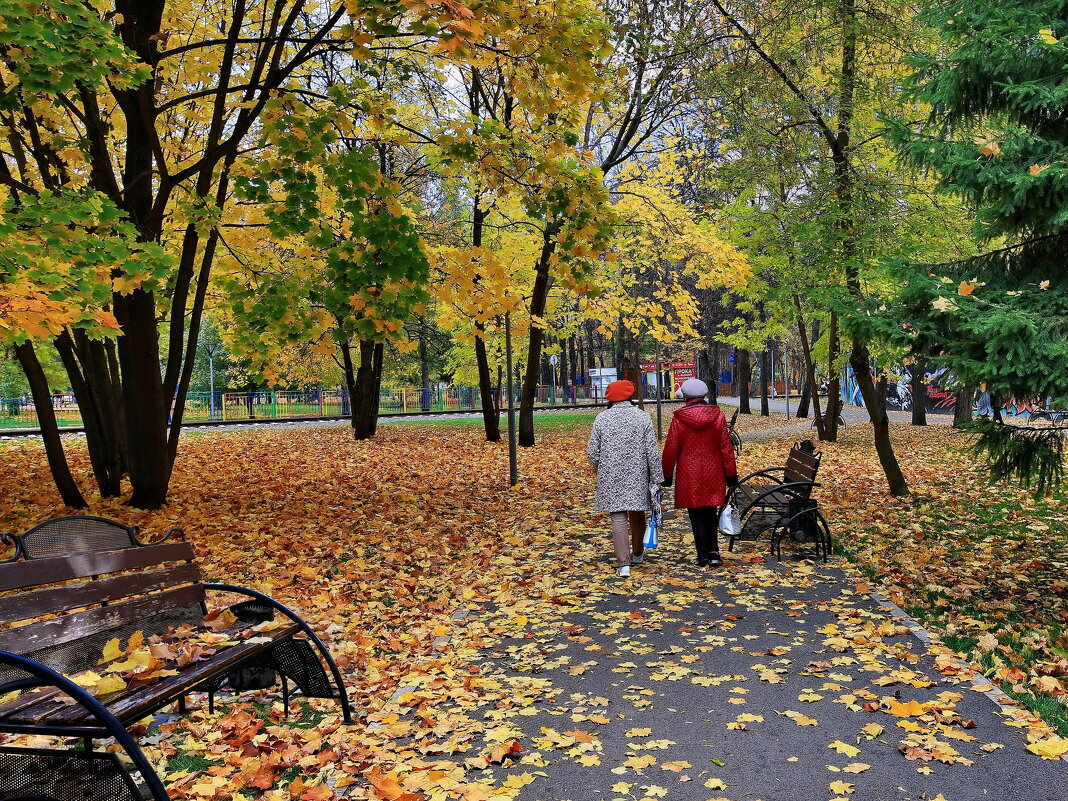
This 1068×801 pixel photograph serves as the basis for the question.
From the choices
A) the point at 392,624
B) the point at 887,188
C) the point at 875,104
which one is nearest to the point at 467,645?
the point at 392,624

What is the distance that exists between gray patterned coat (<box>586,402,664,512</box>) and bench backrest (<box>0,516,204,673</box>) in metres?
4.03

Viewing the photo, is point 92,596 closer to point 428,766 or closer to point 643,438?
point 428,766

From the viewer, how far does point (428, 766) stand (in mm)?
3812

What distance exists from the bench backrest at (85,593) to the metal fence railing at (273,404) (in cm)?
3141

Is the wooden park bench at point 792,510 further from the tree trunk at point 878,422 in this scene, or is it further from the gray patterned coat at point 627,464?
the tree trunk at point 878,422

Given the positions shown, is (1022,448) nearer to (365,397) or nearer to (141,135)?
(141,135)

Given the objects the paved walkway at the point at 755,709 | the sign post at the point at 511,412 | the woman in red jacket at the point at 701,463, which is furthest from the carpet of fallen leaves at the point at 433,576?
the woman in red jacket at the point at 701,463

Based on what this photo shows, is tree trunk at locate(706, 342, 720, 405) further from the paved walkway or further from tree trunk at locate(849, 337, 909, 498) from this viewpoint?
the paved walkway

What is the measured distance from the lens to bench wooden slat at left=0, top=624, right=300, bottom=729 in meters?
2.90

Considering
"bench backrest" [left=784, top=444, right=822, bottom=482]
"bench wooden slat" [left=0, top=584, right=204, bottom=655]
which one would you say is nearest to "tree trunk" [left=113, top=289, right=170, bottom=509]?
"bench wooden slat" [left=0, top=584, right=204, bottom=655]

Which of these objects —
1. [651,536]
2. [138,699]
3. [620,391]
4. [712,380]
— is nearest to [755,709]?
[138,699]

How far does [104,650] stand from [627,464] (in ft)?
16.3

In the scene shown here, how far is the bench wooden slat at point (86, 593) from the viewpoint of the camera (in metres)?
3.26

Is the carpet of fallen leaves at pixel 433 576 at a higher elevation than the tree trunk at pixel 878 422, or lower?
lower
